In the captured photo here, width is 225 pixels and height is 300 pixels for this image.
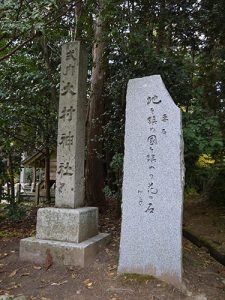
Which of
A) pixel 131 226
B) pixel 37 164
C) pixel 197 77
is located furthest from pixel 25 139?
pixel 131 226

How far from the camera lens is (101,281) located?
14.6 ft

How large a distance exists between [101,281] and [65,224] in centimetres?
109

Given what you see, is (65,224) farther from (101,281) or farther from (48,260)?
(101,281)

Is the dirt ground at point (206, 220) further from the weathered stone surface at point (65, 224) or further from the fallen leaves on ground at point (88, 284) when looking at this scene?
the fallen leaves on ground at point (88, 284)

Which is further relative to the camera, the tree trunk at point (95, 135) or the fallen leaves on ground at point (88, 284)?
the tree trunk at point (95, 135)

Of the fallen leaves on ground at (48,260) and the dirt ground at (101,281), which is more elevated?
the fallen leaves on ground at (48,260)

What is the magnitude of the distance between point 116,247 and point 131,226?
126 centimetres

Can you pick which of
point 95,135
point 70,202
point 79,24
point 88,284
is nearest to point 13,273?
point 88,284

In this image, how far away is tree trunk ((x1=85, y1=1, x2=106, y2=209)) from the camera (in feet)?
26.4

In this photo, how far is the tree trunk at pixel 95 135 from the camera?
8047 millimetres

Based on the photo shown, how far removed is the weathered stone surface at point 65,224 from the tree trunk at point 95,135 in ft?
9.15

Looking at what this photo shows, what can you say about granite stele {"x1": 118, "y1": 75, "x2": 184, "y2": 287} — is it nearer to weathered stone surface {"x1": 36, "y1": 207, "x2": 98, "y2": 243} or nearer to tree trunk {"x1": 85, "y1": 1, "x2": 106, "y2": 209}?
weathered stone surface {"x1": 36, "y1": 207, "x2": 98, "y2": 243}

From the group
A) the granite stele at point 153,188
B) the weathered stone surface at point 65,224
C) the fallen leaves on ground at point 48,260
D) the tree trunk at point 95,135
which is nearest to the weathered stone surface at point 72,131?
the weathered stone surface at point 65,224

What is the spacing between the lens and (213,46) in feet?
28.4
